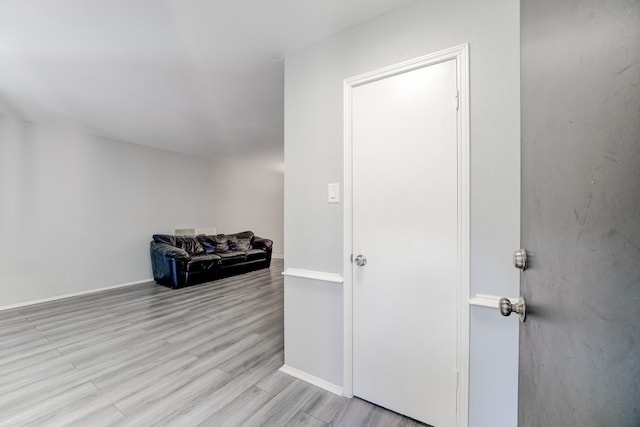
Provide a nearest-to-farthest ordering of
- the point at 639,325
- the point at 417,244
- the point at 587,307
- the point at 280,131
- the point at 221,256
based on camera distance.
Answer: the point at 639,325 < the point at 587,307 < the point at 417,244 < the point at 280,131 < the point at 221,256

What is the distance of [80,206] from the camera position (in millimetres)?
4090

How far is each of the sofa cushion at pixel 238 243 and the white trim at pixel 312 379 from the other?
435 centimetres

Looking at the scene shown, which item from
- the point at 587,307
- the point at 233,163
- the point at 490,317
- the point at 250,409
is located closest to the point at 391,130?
the point at 490,317

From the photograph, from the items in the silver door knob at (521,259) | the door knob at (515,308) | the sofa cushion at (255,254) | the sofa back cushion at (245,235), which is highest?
the silver door knob at (521,259)

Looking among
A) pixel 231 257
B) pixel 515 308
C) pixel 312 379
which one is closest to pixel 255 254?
pixel 231 257

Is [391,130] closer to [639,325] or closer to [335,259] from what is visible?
[335,259]

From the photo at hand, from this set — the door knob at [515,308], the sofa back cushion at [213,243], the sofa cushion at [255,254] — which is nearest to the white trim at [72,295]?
the sofa back cushion at [213,243]

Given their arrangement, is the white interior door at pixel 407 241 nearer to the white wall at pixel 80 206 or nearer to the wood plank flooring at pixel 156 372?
the wood plank flooring at pixel 156 372

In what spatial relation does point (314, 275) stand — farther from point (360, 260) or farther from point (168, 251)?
point (168, 251)

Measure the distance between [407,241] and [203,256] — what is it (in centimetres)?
444

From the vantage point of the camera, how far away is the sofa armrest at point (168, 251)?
14.4 ft

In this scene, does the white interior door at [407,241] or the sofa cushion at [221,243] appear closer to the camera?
the white interior door at [407,241]

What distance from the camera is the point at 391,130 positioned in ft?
5.21

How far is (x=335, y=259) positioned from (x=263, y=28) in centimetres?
169
